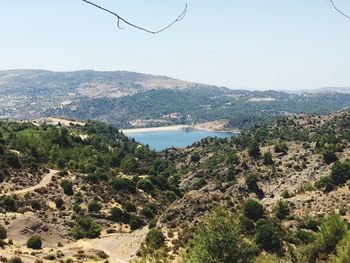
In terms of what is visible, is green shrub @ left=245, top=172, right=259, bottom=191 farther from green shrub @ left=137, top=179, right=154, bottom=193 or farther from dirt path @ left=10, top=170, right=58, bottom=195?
dirt path @ left=10, top=170, right=58, bottom=195

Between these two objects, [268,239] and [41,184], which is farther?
[41,184]

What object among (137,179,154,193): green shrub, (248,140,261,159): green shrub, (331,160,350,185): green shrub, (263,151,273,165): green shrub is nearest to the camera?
(331,160,350,185): green shrub

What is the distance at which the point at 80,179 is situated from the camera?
110m

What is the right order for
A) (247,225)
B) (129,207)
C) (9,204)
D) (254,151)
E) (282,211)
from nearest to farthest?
(247,225) → (9,204) → (282,211) → (129,207) → (254,151)

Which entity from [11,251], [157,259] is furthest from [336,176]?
[157,259]

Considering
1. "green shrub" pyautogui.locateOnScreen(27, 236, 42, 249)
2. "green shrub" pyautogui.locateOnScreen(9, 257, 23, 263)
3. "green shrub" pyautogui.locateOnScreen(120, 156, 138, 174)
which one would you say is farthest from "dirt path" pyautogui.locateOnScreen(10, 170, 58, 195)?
"green shrub" pyautogui.locateOnScreen(9, 257, 23, 263)

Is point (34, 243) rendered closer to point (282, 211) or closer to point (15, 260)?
→ point (15, 260)

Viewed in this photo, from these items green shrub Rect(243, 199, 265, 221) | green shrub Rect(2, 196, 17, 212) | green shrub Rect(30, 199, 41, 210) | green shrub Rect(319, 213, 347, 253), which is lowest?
green shrub Rect(30, 199, 41, 210)

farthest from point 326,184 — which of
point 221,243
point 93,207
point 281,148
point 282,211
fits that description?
point 221,243

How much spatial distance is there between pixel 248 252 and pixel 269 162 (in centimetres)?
11970

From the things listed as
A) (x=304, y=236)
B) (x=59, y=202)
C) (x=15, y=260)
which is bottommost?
(x=59, y=202)

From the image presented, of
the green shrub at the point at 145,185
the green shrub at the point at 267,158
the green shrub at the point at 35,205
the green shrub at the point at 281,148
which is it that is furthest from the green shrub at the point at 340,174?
the green shrub at the point at 35,205

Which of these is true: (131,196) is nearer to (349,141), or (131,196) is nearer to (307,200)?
(307,200)

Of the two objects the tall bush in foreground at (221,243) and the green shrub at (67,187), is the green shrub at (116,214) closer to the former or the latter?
the green shrub at (67,187)
